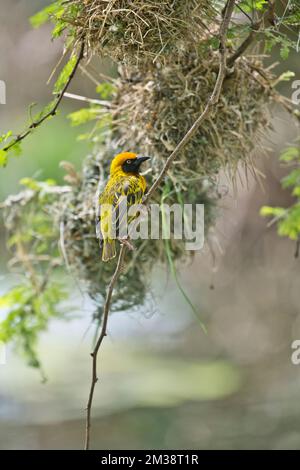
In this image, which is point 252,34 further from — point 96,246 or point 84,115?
point 96,246

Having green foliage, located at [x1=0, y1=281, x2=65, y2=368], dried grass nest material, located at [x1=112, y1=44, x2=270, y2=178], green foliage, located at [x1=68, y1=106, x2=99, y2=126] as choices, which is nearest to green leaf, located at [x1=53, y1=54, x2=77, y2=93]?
dried grass nest material, located at [x1=112, y1=44, x2=270, y2=178]

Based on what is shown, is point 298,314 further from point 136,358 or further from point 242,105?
point 242,105

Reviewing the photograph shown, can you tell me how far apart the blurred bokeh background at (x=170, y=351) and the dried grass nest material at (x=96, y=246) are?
1577 mm

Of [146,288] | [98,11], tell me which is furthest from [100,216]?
[98,11]

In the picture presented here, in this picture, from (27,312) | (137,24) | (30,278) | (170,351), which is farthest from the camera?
(170,351)

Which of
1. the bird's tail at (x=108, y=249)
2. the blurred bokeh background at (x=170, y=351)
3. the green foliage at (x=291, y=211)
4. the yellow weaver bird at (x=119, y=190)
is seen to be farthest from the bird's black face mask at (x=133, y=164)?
the blurred bokeh background at (x=170, y=351)

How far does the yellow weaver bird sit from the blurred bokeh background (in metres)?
1.92

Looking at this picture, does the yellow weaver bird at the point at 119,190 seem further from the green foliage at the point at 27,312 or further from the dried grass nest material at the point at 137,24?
the green foliage at the point at 27,312

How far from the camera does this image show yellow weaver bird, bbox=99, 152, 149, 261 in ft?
8.25

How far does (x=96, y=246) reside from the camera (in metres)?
2.84

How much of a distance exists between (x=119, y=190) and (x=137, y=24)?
0.59 m

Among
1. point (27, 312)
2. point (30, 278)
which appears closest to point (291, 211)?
point (30, 278)

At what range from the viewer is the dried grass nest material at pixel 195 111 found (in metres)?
2.48

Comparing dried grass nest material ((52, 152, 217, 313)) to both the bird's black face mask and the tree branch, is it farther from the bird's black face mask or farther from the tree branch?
the tree branch
